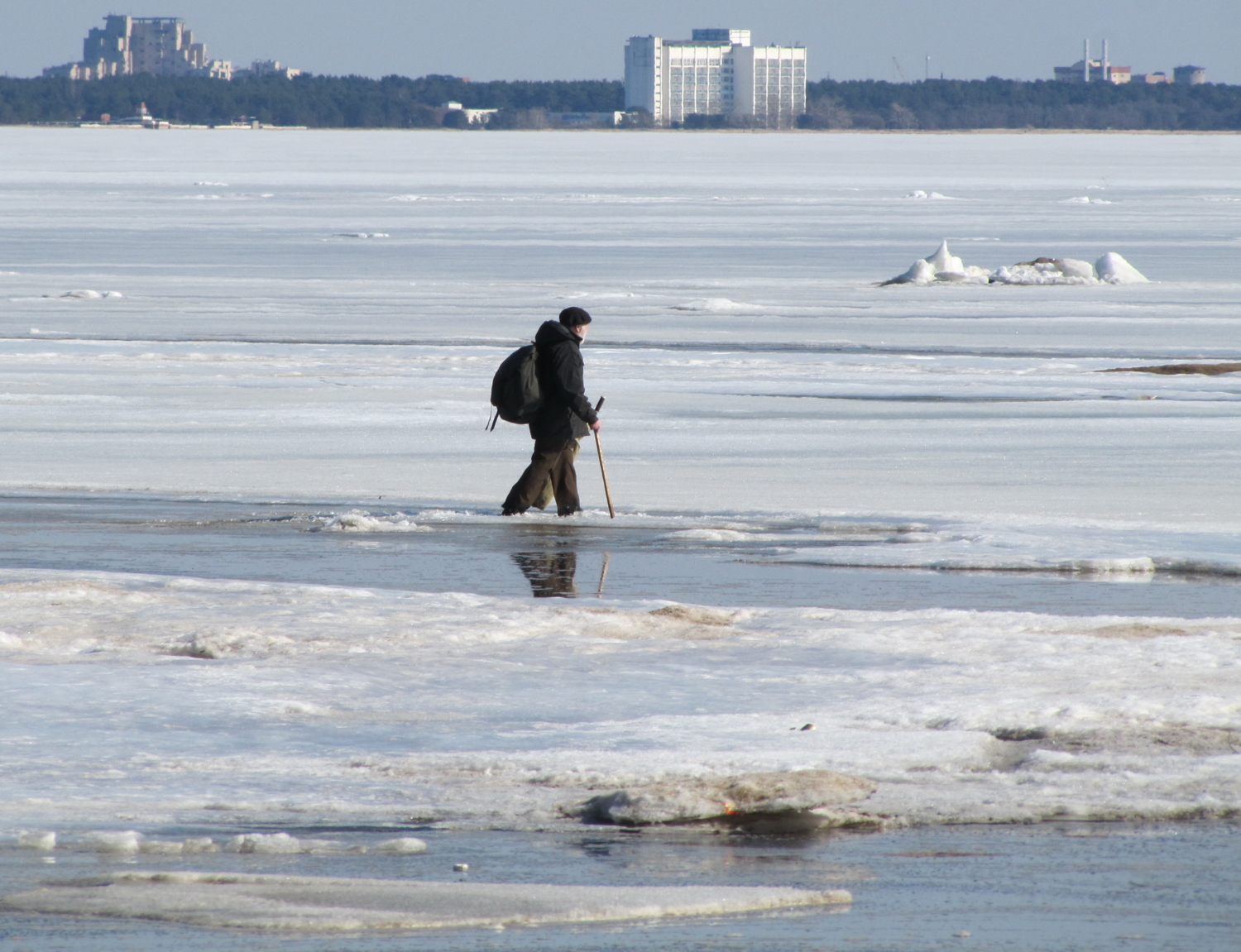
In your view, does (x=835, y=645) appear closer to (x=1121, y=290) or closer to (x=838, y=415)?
(x=838, y=415)

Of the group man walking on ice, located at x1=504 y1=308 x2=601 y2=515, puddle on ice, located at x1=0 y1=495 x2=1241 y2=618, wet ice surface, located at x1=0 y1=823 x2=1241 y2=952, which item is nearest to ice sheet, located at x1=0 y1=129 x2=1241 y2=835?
puddle on ice, located at x1=0 y1=495 x2=1241 y2=618

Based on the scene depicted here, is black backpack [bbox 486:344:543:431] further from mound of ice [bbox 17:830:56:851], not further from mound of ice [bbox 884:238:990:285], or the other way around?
mound of ice [bbox 884:238:990:285]

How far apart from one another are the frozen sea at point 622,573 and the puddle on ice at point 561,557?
40mm

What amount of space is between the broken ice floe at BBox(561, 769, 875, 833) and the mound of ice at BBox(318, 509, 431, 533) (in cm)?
522

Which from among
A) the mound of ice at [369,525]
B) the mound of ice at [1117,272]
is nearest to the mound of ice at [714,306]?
the mound of ice at [1117,272]

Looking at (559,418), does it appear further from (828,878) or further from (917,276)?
(917,276)

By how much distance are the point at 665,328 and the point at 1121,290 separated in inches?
375

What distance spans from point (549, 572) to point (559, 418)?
166 centimetres

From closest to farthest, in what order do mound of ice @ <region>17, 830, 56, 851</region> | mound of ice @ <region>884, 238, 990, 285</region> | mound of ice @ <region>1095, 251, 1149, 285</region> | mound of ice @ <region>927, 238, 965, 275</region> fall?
1. mound of ice @ <region>17, 830, 56, 851</region>
2. mound of ice @ <region>1095, 251, 1149, 285</region>
3. mound of ice @ <region>884, 238, 990, 285</region>
4. mound of ice @ <region>927, 238, 965, 275</region>

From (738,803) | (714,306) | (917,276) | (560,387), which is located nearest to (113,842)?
(738,803)

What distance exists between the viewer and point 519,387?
1035 centimetres

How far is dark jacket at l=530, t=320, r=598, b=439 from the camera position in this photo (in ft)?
34.1

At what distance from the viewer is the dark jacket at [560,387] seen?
10.4m

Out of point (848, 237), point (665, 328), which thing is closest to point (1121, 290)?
point (665, 328)
